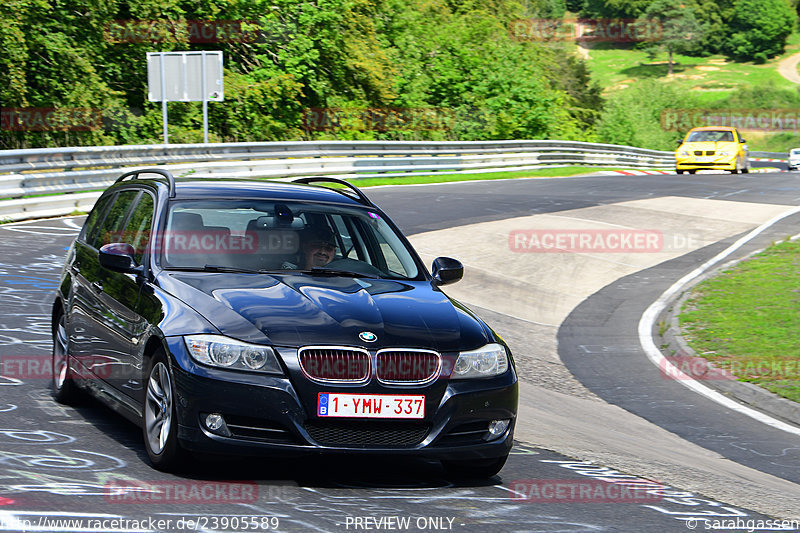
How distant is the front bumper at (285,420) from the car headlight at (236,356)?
4cm

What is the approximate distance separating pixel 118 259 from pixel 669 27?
165m

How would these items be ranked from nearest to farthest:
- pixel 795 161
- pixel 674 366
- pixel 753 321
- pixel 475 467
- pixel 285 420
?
pixel 285 420 < pixel 475 467 < pixel 674 366 < pixel 753 321 < pixel 795 161

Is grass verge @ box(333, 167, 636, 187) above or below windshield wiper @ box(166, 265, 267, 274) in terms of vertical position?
below

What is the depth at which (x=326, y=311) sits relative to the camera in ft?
18.6

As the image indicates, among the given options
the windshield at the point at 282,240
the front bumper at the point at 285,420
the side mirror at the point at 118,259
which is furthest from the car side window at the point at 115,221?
the front bumper at the point at 285,420

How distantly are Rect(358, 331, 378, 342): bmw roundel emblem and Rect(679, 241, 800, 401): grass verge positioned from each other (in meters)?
5.50

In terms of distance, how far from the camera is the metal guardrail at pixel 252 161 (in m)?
19.7

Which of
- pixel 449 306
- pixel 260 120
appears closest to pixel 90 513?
pixel 449 306

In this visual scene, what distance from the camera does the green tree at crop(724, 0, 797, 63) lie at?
165 metres

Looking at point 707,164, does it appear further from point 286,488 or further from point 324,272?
point 286,488

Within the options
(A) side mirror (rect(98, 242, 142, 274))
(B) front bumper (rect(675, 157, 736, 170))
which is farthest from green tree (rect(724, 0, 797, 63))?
(A) side mirror (rect(98, 242, 142, 274))

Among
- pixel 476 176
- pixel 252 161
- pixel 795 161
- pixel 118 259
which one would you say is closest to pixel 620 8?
pixel 795 161

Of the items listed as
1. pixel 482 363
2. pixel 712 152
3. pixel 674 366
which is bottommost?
pixel 674 366

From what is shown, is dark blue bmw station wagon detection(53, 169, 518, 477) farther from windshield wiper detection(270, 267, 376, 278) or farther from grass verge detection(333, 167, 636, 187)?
grass verge detection(333, 167, 636, 187)
